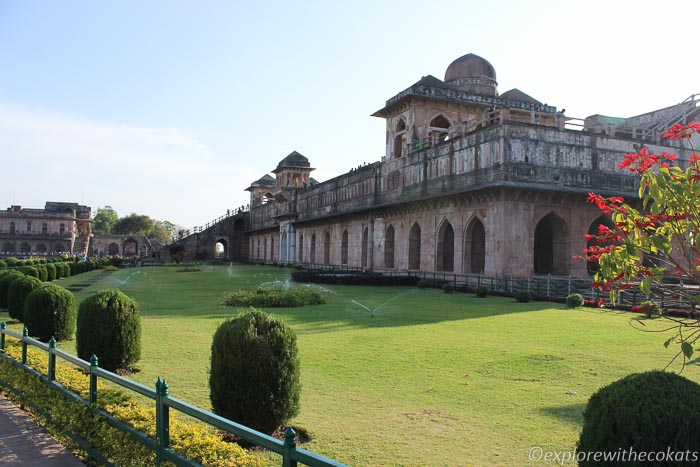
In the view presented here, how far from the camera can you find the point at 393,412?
6.10 meters

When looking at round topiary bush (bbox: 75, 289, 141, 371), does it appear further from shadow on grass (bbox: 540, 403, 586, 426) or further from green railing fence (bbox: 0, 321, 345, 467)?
shadow on grass (bbox: 540, 403, 586, 426)

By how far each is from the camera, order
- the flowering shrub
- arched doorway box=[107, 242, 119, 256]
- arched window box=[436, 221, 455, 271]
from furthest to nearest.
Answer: arched doorway box=[107, 242, 119, 256] < arched window box=[436, 221, 455, 271] < the flowering shrub

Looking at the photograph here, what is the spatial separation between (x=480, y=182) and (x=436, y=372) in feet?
→ 62.3

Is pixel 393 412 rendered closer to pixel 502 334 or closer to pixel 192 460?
pixel 192 460

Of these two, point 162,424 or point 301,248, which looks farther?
point 301,248

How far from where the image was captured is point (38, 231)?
252 ft

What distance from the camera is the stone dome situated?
129ft

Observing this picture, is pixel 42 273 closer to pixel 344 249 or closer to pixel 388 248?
pixel 388 248

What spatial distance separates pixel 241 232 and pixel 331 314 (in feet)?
188

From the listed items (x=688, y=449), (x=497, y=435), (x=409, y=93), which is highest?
(x=409, y=93)

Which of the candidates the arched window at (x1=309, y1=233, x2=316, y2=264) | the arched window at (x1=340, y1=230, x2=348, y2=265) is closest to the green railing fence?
the arched window at (x1=340, y1=230, x2=348, y2=265)

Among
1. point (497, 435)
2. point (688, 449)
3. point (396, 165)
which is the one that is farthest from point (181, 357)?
point (396, 165)

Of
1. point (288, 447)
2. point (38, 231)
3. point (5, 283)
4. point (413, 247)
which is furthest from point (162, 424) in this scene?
point (38, 231)

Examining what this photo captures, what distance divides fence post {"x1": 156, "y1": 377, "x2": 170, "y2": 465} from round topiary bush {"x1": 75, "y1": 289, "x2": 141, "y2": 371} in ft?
14.1
